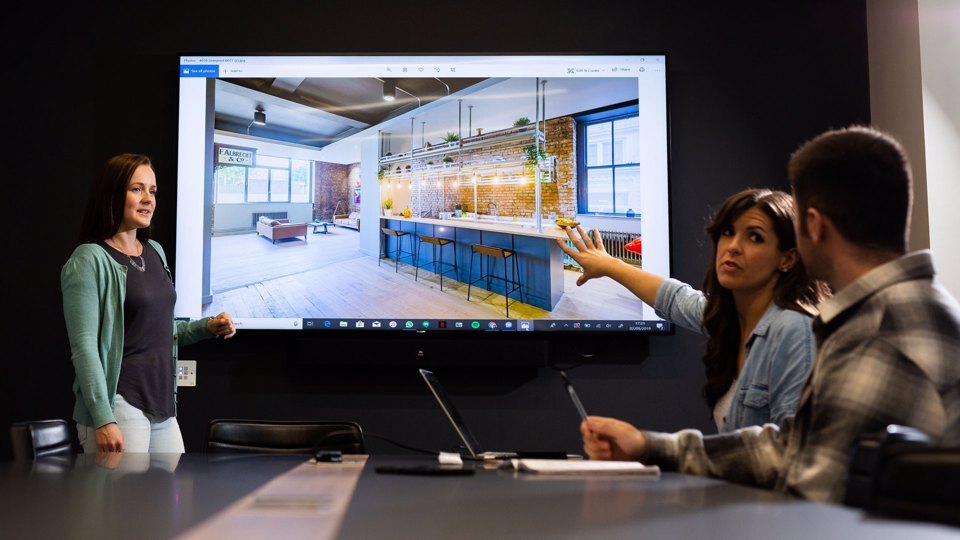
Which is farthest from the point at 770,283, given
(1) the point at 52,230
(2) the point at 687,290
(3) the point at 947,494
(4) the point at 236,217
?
(1) the point at 52,230

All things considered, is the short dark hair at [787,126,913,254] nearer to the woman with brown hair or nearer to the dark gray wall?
the woman with brown hair

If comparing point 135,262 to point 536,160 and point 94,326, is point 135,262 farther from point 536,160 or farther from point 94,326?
point 536,160

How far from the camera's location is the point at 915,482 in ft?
1.64

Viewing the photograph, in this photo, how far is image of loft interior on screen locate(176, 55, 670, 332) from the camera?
3344mm

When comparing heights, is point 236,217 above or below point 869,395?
above

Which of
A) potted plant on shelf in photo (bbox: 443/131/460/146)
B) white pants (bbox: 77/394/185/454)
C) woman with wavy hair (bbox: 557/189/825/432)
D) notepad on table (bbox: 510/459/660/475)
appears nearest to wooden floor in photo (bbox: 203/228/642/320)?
potted plant on shelf in photo (bbox: 443/131/460/146)

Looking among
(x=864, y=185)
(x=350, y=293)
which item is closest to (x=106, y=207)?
(x=350, y=293)

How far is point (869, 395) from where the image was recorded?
2.94 ft

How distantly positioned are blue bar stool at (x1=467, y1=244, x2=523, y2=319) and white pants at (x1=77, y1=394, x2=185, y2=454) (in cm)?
152

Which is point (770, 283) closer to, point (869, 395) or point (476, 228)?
point (869, 395)

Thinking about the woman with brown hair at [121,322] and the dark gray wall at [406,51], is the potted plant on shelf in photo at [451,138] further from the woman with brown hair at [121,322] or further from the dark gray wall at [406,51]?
the woman with brown hair at [121,322]

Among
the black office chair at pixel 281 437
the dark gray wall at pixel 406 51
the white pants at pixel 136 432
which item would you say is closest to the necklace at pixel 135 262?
the white pants at pixel 136 432

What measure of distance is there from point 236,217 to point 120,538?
9.55ft

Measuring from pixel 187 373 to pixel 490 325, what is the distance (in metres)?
1.60
